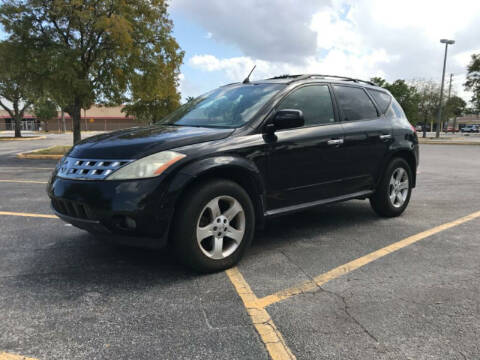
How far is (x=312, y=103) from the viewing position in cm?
438

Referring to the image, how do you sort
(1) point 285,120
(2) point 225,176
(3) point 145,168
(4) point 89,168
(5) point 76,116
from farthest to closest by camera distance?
(5) point 76,116, (1) point 285,120, (2) point 225,176, (4) point 89,168, (3) point 145,168

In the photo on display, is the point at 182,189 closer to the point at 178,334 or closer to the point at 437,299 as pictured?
the point at 178,334

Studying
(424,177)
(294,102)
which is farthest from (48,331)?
(424,177)

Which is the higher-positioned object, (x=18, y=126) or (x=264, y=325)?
(x=18, y=126)

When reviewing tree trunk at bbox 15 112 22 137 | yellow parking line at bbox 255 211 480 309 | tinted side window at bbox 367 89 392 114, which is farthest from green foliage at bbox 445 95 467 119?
yellow parking line at bbox 255 211 480 309

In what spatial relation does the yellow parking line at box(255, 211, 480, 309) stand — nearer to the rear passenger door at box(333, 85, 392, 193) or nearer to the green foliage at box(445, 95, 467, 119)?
the rear passenger door at box(333, 85, 392, 193)

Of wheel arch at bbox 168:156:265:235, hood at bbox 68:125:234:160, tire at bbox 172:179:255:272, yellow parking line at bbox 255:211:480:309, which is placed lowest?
yellow parking line at bbox 255:211:480:309

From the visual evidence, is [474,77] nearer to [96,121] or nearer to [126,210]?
[126,210]

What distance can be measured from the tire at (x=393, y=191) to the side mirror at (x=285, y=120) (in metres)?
1.93

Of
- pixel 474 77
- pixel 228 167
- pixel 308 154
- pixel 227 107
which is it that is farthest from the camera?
pixel 474 77

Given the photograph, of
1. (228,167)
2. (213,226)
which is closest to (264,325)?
(213,226)

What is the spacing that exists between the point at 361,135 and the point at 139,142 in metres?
2.71

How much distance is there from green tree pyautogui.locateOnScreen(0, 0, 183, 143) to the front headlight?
1226 cm

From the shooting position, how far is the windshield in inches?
155
